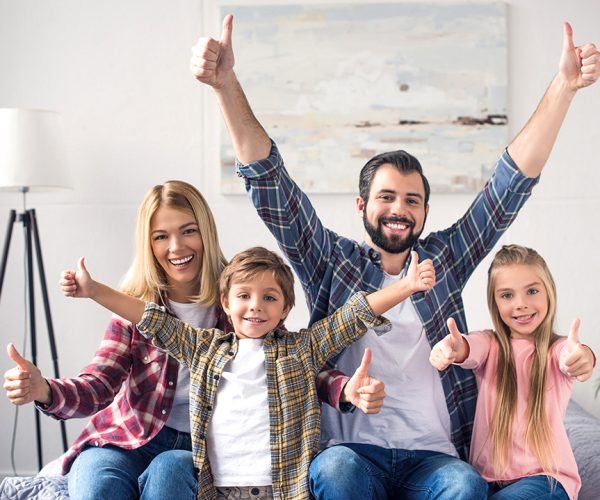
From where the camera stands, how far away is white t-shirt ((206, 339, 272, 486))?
1756mm

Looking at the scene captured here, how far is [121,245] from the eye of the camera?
355 centimetres

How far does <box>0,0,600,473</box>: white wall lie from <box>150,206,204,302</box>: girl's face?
1401mm

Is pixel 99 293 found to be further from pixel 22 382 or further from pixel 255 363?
pixel 255 363

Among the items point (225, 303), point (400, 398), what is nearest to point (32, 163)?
point (225, 303)

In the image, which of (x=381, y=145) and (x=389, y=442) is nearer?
(x=389, y=442)

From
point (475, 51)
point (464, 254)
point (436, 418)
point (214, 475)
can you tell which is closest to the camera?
point (214, 475)

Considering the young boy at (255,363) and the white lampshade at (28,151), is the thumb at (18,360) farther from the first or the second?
the white lampshade at (28,151)

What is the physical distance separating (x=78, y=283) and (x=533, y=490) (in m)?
1.11

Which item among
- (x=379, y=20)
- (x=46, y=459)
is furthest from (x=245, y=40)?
(x=46, y=459)

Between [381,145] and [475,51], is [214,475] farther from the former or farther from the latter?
[475,51]

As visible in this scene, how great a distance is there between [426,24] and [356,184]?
756 mm

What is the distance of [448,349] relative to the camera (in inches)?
71.2

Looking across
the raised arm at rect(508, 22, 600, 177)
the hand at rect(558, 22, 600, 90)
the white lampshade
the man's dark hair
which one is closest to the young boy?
the man's dark hair

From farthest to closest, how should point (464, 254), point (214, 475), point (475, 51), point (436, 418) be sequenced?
point (475, 51) < point (464, 254) < point (436, 418) < point (214, 475)
